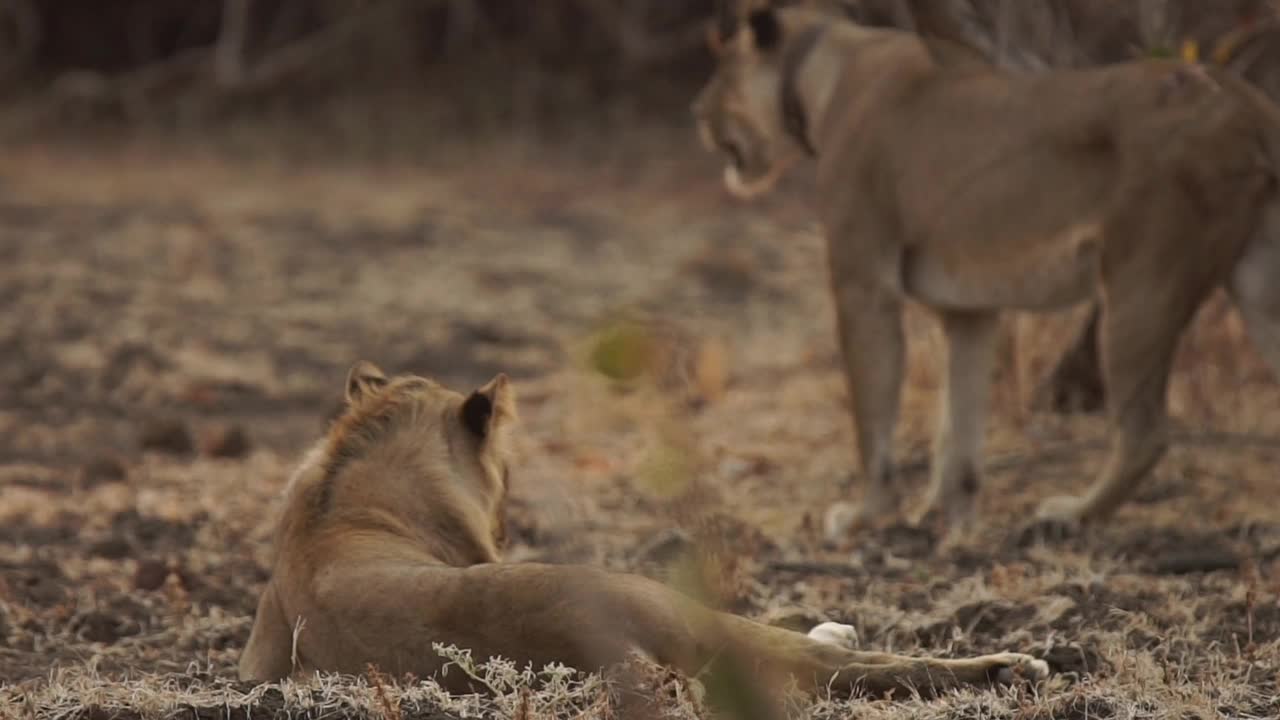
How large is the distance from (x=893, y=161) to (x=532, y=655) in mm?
2952

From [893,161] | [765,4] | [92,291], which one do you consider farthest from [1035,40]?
[92,291]

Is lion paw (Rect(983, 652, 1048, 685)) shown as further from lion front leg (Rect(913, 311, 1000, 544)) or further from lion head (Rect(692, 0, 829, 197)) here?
Answer: lion head (Rect(692, 0, 829, 197))

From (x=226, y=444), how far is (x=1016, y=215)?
3208 millimetres

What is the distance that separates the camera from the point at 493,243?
43.2 ft

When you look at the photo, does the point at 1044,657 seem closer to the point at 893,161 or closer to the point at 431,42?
the point at 893,161

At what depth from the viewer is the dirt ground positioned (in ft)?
14.5

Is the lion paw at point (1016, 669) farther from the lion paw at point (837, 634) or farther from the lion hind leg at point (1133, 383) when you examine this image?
the lion hind leg at point (1133, 383)

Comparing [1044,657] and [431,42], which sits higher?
[1044,657]

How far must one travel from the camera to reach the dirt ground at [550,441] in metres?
4.42

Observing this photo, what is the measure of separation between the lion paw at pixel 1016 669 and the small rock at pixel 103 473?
3988 mm

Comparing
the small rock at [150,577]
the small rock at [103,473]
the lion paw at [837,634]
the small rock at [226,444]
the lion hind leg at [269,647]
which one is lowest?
the small rock at [226,444]

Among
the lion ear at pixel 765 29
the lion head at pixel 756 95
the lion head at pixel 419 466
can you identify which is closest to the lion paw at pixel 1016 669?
the lion head at pixel 419 466

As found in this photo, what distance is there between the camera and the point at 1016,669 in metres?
4.11

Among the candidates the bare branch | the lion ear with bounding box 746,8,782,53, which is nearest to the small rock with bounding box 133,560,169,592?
the lion ear with bounding box 746,8,782,53
